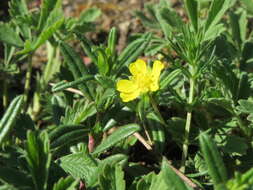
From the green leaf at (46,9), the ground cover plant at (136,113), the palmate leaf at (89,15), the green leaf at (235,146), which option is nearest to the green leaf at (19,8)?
the ground cover plant at (136,113)

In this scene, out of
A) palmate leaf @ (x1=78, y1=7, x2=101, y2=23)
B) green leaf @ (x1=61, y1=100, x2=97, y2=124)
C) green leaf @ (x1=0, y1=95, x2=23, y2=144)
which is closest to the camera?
green leaf @ (x1=0, y1=95, x2=23, y2=144)

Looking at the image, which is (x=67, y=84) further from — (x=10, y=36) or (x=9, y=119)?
(x=10, y=36)

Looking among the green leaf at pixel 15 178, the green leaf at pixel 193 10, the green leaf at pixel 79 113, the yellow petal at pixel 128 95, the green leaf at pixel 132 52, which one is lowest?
the green leaf at pixel 15 178

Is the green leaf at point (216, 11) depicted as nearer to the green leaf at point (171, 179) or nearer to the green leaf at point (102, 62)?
the green leaf at point (102, 62)

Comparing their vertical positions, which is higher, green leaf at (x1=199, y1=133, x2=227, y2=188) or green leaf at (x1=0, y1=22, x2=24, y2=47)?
green leaf at (x1=0, y1=22, x2=24, y2=47)

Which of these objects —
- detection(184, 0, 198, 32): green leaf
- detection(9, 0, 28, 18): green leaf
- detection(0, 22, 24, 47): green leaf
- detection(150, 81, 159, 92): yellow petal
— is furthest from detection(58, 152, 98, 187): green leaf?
detection(9, 0, 28, 18): green leaf

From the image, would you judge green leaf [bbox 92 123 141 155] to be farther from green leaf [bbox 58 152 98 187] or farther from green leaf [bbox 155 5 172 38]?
green leaf [bbox 155 5 172 38]
